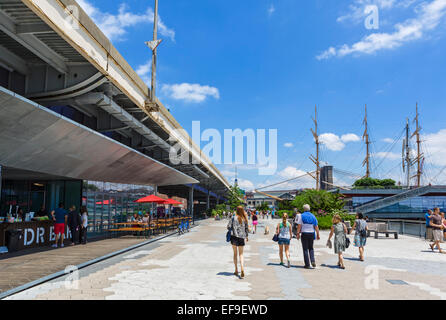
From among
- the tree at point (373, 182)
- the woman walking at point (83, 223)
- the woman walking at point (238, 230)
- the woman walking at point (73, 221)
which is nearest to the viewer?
the woman walking at point (238, 230)

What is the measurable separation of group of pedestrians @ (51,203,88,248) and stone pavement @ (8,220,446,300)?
13.7ft

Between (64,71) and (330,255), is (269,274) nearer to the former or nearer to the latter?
(330,255)

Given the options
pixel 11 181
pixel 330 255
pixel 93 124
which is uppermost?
pixel 93 124

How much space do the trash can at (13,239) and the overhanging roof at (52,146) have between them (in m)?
2.47

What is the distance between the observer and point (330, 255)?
40.1ft

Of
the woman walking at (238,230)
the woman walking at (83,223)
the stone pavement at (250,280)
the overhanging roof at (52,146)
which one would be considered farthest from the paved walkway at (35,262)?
the woman walking at (238,230)

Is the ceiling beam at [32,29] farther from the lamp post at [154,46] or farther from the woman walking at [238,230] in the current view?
the lamp post at [154,46]

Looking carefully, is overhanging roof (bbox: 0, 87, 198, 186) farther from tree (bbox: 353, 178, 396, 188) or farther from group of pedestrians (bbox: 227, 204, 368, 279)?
tree (bbox: 353, 178, 396, 188)

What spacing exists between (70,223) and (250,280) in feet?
35.1

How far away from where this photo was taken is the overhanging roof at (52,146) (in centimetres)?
941

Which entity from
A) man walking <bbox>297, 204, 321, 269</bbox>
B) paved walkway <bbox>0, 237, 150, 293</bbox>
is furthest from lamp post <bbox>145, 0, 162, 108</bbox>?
man walking <bbox>297, 204, 321, 269</bbox>

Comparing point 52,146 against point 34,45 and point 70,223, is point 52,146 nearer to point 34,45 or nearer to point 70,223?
point 34,45
